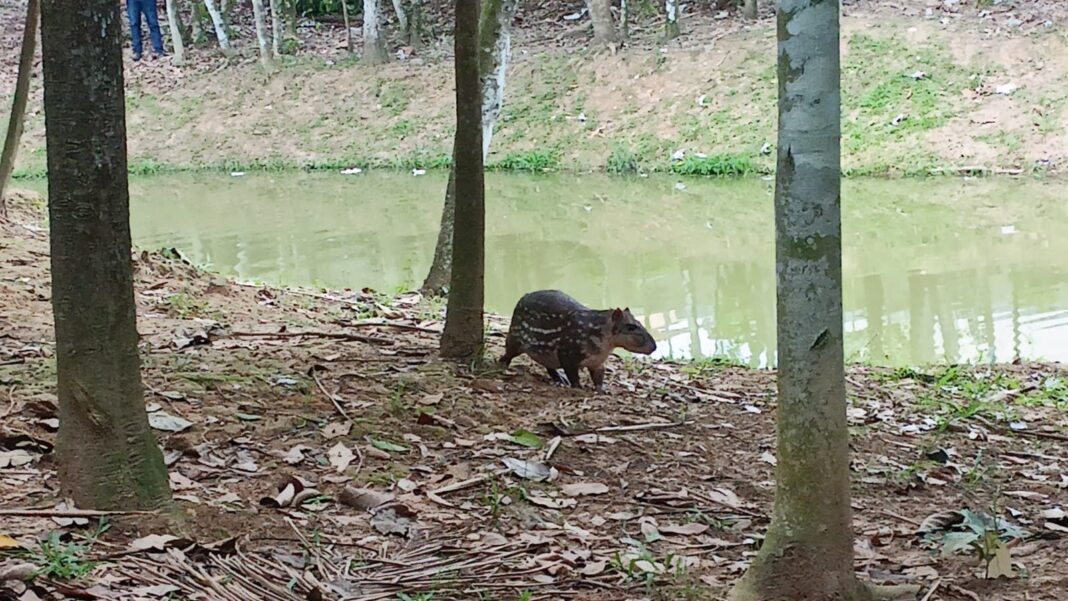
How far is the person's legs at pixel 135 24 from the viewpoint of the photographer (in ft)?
92.0

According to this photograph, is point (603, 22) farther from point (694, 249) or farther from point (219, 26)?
point (694, 249)

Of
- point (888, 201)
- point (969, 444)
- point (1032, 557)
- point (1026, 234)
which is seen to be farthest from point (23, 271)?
point (888, 201)

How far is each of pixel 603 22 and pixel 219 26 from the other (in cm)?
952

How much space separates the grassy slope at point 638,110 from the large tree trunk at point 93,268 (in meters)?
17.3

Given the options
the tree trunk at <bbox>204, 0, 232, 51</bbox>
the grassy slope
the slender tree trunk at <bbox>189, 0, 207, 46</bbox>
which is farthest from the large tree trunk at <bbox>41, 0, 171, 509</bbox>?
the slender tree trunk at <bbox>189, 0, 207, 46</bbox>

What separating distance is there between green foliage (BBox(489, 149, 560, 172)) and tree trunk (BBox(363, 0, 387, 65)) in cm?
574

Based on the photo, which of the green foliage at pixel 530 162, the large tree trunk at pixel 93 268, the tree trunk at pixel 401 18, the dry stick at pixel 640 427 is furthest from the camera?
the tree trunk at pixel 401 18

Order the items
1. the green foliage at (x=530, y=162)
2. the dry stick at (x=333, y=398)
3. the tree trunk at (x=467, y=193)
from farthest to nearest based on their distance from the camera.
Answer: the green foliage at (x=530, y=162)
the tree trunk at (x=467, y=193)
the dry stick at (x=333, y=398)

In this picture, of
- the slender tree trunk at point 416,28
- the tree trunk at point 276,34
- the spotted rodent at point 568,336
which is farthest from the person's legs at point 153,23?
the spotted rodent at point 568,336

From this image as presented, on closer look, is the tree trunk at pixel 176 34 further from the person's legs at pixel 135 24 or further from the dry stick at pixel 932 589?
the dry stick at pixel 932 589

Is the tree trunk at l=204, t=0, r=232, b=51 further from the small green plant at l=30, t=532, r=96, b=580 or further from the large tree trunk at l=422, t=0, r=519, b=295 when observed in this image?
the small green plant at l=30, t=532, r=96, b=580

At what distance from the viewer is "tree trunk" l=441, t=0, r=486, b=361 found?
6469 mm

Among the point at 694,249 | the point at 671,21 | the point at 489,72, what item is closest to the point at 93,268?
the point at 489,72

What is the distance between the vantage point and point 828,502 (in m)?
3.59
